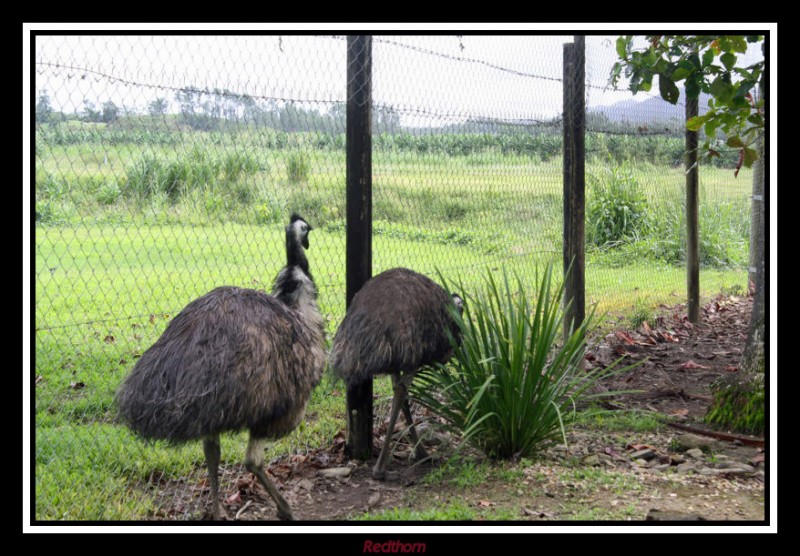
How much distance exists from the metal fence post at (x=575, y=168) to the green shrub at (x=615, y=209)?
2.77 m

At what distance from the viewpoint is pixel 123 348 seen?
239 inches

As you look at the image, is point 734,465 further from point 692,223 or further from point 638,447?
point 692,223

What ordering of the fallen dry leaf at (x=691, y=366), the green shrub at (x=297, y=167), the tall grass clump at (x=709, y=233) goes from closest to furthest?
the green shrub at (x=297, y=167) < the fallen dry leaf at (x=691, y=366) < the tall grass clump at (x=709, y=233)

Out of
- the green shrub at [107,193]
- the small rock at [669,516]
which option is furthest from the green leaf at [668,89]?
the green shrub at [107,193]

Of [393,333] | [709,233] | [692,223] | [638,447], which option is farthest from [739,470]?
[709,233]

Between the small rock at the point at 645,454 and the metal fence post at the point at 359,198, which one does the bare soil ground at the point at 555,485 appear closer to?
the small rock at the point at 645,454

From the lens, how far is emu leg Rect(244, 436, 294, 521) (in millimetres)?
4457

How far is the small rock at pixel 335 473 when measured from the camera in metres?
5.32

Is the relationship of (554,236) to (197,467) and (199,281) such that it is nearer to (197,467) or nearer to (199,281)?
(199,281)

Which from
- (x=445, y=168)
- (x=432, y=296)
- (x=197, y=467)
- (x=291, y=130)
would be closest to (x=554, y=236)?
(x=445, y=168)

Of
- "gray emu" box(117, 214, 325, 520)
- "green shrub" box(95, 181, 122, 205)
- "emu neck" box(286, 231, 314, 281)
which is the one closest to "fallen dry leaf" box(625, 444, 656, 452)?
"gray emu" box(117, 214, 325, 520)

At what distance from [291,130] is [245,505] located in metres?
2.16

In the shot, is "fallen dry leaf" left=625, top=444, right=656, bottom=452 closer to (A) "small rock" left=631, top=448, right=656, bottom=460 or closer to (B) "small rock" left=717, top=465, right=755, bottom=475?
(A) "small rock" left=631, top=448, right=656, bottom=460

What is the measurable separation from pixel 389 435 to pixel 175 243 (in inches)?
67.0
